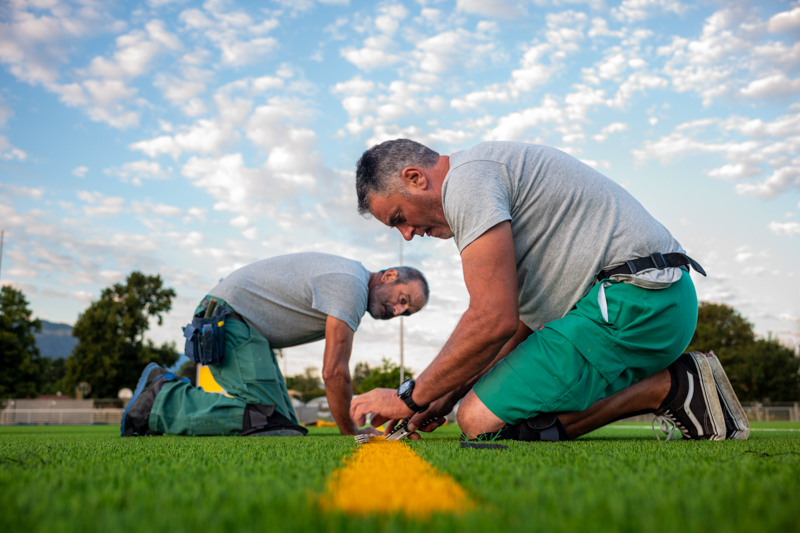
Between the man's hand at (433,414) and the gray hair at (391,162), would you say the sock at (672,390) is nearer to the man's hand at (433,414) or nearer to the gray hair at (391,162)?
the man's hand at (433,414)

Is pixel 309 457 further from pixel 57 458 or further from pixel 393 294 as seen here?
pixel 393 294

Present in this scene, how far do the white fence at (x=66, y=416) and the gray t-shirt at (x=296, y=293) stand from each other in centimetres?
3019

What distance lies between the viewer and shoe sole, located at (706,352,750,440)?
2.97m

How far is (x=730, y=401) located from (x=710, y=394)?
168mm

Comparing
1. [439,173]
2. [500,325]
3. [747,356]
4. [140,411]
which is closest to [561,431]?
[500,325]

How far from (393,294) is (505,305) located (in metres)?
2.65

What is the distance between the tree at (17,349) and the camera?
31.5 m

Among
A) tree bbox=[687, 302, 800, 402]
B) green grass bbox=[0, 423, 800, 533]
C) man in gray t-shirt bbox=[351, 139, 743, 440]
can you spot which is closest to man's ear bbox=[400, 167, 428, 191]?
man in gray t-shirt bbox=[351, 139, 743, 440]

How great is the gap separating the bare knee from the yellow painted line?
4.12 feet

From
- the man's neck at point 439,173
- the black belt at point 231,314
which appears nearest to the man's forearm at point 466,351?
A: the man's neck at point 439,173

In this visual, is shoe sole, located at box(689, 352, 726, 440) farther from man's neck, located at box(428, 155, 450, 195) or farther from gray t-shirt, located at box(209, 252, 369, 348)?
gray t-shirt, located at box(209, 252, 369, 348)

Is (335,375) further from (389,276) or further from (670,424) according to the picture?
(670,424)

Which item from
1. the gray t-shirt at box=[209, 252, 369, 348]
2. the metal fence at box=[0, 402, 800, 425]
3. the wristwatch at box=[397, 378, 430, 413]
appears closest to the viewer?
the wristwatch at box=[397, 378, 430, 413]

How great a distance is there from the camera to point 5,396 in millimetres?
31172
